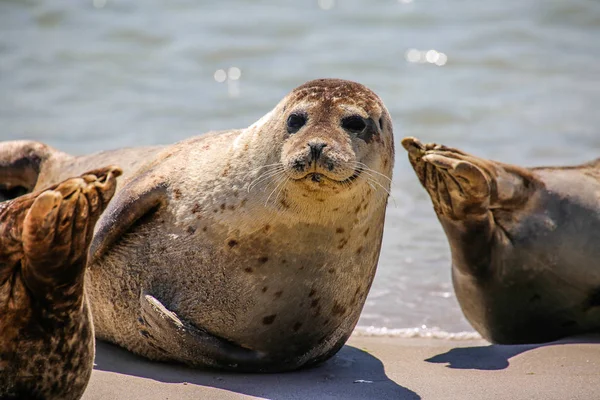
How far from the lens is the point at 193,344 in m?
4.57

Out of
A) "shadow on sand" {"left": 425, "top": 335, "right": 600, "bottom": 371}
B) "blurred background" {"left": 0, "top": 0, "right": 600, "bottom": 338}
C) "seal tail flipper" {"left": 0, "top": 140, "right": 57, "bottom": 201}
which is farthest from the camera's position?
"blurred background" {"left": 0, "top": 0, "right": 600, "bottom": 338}

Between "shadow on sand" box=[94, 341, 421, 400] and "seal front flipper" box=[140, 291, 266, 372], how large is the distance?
0.15 ft

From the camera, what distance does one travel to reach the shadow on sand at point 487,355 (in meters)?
4.92

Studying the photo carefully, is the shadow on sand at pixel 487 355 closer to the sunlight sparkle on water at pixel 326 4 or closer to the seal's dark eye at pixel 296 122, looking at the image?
the seal's dark eye at pixel 296 122

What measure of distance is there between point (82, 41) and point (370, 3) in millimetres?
4200

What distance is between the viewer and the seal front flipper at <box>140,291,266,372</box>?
4566 mm

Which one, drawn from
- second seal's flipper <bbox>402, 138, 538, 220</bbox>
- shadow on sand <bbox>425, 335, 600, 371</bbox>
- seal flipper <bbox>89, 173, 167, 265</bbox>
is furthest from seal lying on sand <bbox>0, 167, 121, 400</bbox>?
second seal's flipper <bbox>402, 138, 538, 220</bbox>

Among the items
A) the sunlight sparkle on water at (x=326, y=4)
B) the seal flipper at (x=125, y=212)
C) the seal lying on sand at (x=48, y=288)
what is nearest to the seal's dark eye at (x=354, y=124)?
the seal flipper at (x=125, y=212)

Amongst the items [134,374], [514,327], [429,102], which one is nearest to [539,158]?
[429,102]

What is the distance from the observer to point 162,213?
4.77m

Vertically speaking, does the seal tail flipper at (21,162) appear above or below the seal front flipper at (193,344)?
above

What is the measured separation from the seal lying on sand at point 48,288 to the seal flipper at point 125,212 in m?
1.15

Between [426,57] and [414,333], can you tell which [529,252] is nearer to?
[414,333]

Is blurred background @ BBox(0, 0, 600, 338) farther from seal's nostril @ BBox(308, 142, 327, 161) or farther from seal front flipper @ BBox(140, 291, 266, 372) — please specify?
seal's nostril @ BBox(308, 142, 327, 161)
